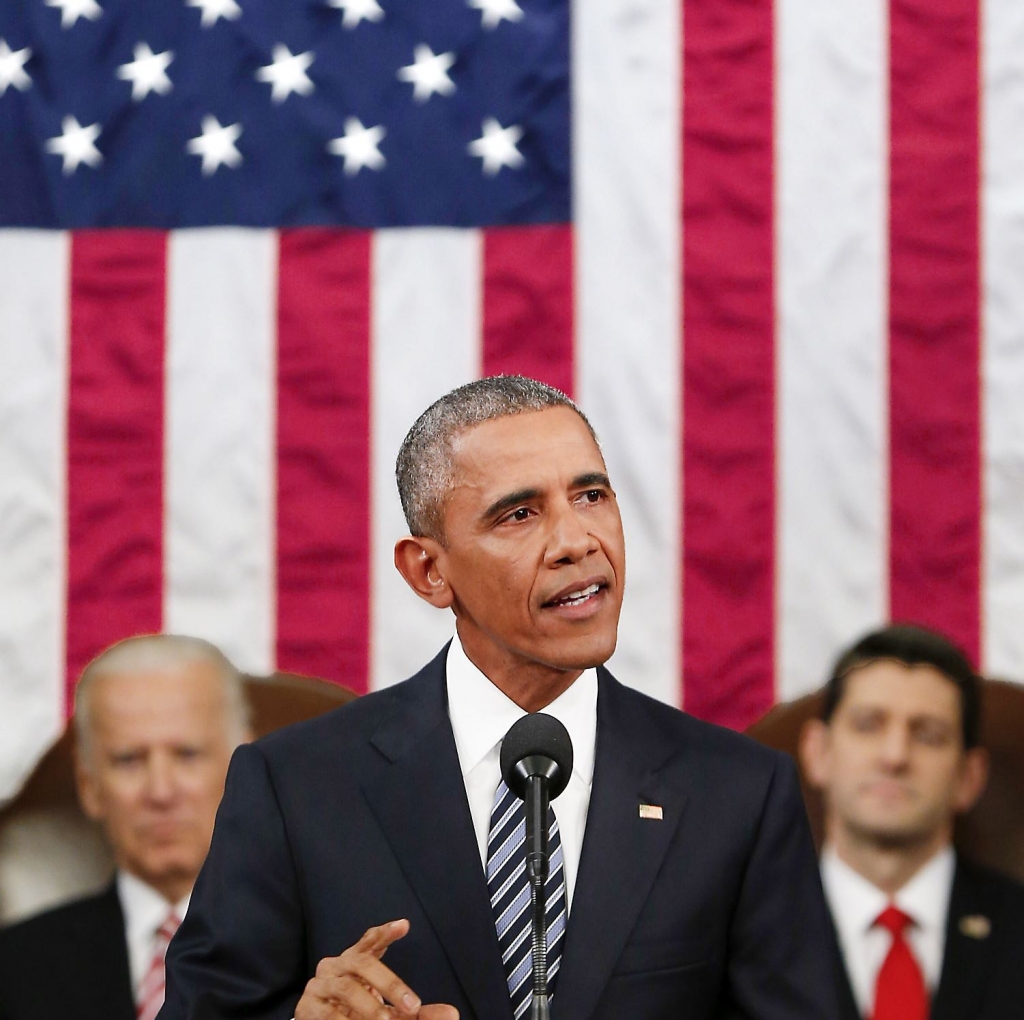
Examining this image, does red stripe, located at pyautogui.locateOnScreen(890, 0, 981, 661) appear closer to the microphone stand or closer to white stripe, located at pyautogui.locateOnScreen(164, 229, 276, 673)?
white stripe, located at pyautogui.locateOnScreen(164, 229, 276, 673)

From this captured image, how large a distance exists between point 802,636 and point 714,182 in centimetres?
101

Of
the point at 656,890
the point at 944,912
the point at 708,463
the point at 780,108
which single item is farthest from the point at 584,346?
the point at 656,890

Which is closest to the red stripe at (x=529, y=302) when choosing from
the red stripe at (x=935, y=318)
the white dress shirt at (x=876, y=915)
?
the red stripe at (x=935, y=318)

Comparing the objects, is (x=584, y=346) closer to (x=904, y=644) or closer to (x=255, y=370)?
(x=255, y=370)

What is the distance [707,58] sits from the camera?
3287 millimetres

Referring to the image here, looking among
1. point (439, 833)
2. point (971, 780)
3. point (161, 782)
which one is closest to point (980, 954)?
point (971, 780)

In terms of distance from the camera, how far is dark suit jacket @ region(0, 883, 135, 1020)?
3.01 m

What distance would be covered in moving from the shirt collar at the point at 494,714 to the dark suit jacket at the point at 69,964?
143 centimetres

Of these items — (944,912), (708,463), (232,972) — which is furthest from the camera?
(708,463)

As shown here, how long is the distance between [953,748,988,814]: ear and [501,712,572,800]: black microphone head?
1.81m

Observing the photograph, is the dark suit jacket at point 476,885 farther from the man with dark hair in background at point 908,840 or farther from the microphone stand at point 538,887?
the man with dark hair in background at point 908,840

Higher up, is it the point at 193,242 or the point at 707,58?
the point at 707,58

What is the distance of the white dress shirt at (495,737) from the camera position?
1883 millimetres

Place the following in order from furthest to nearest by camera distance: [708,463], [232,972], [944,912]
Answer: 1. [708,463]
2. [944,912]
3. [232,972]
